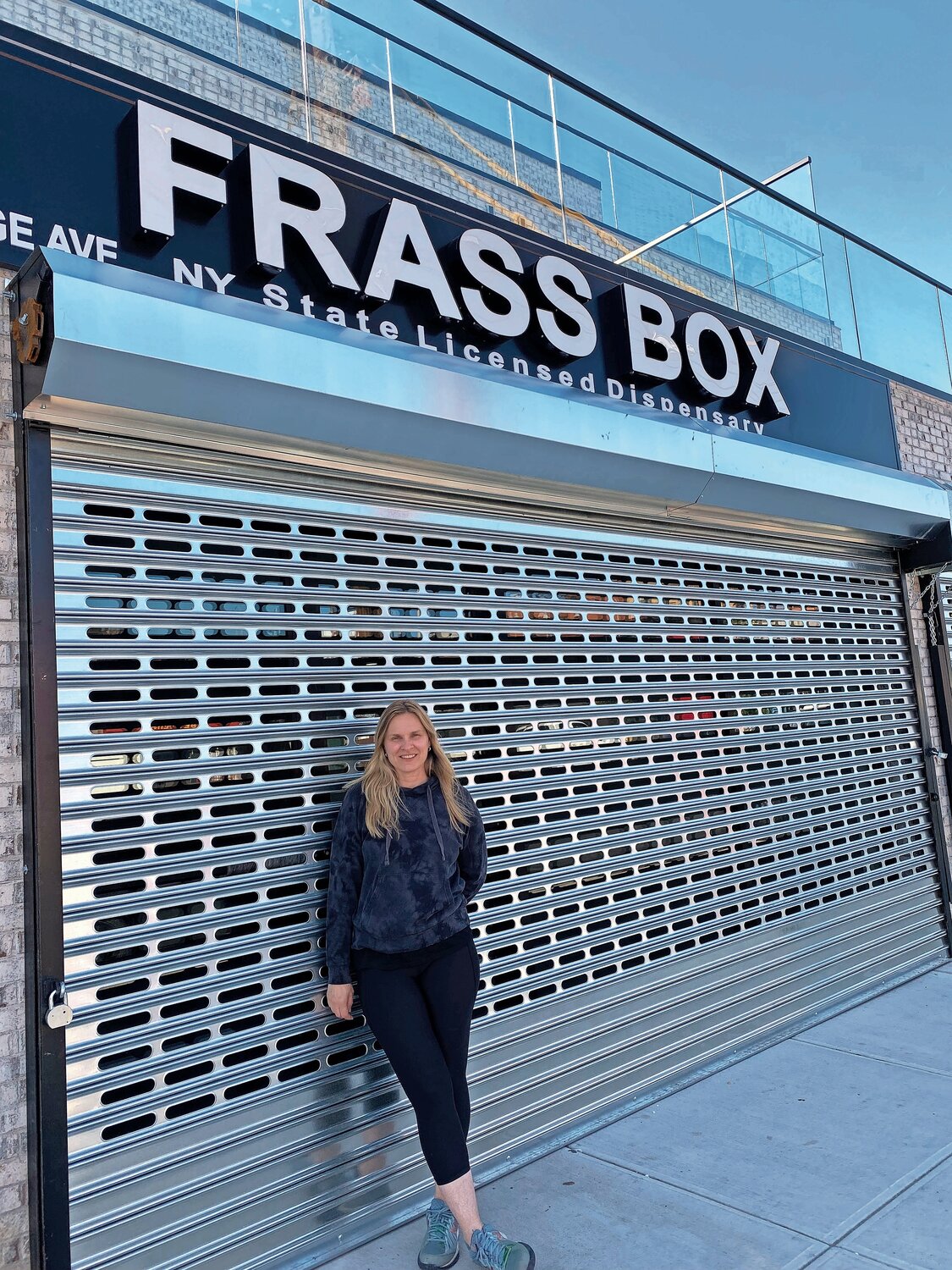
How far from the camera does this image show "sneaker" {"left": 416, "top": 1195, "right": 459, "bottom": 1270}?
332cm

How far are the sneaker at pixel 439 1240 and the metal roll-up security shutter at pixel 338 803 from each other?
1.15 feet

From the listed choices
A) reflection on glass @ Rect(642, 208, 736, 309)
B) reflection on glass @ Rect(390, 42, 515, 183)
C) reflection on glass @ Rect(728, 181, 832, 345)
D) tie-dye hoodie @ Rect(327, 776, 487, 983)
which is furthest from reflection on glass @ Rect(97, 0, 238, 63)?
reflection on glass @ Rect(728, 181, 832, 345)

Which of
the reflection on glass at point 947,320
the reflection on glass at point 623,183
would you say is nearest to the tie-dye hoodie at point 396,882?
the reflection on glass at point 623,183

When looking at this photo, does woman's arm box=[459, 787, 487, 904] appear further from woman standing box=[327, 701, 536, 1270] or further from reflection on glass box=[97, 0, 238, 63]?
reflection on glass box=[97, 0, 238, 63]

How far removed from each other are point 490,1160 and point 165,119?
4409mm

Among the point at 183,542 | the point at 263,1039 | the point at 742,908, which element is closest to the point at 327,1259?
Answer: the point at 263,1039

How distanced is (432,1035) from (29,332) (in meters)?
2.76

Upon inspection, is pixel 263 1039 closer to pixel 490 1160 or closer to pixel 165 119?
pixel 490 1160

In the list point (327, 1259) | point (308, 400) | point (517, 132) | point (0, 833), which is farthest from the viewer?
point (517, 132)

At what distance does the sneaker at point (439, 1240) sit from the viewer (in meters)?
3.32

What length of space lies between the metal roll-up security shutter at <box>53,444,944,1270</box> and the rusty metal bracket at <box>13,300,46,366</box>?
35 cm

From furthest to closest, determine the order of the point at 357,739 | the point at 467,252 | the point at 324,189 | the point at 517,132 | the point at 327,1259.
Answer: the point at 517,132
the point at 467,252
the point at 324,189
the point at 357,739
the point at 327,1259

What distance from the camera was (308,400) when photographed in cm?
372

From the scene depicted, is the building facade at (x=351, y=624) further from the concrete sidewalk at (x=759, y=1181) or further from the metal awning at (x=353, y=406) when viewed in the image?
the concrete sidewalk at (x=759, y=1181)
